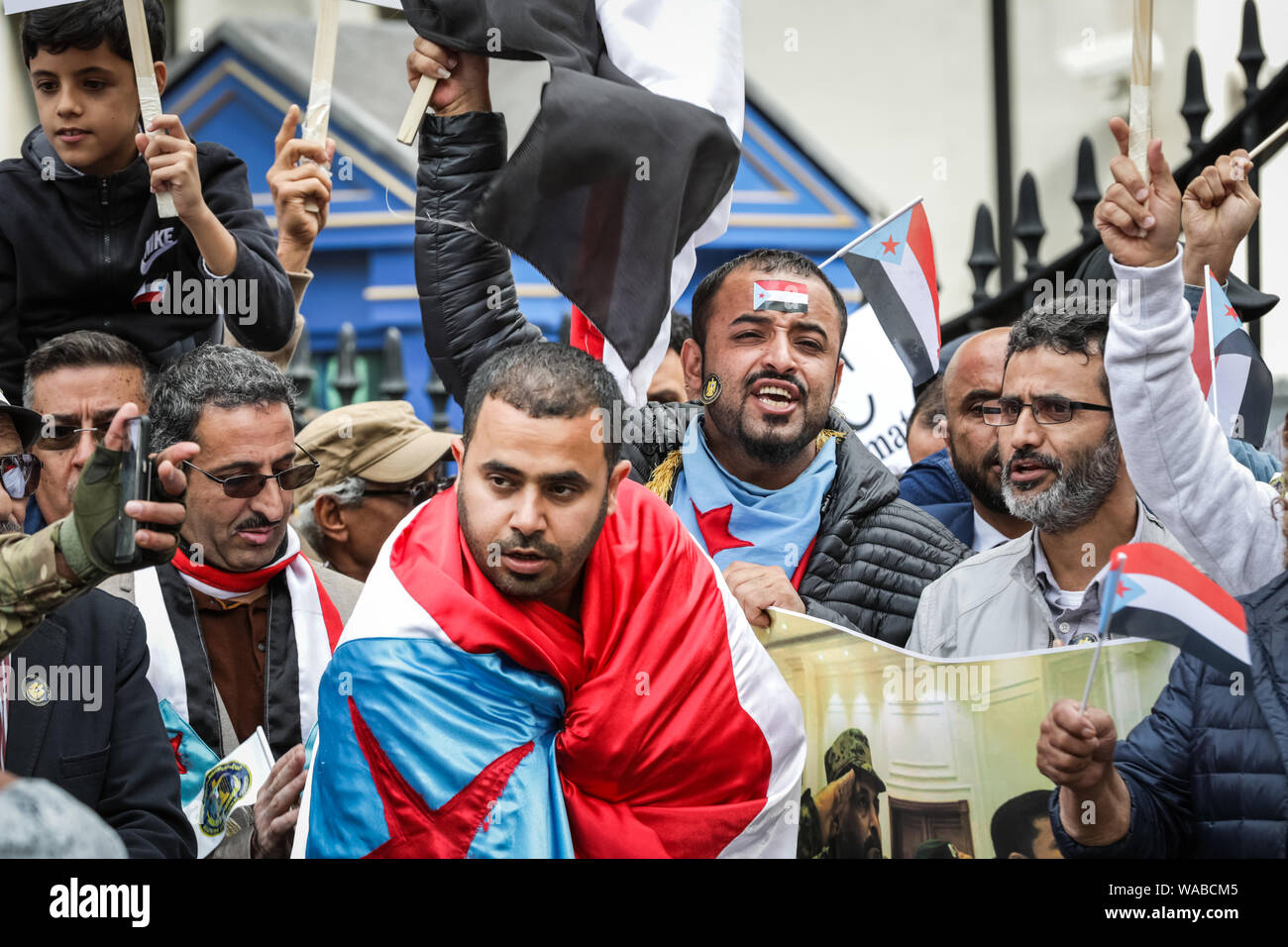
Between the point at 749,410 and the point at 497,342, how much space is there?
61 centimetres

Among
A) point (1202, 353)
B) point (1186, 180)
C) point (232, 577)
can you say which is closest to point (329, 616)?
point (232, 577)

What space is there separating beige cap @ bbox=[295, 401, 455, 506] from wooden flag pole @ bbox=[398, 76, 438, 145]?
52.1 inches

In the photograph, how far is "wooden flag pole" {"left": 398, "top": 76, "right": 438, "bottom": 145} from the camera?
11.9 ft

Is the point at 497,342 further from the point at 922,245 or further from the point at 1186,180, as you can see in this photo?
the point at 1186,180

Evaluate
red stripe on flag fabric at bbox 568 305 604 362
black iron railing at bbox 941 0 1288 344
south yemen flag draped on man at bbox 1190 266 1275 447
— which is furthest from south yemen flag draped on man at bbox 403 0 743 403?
black iron railing at bbox 941 0 1288 344

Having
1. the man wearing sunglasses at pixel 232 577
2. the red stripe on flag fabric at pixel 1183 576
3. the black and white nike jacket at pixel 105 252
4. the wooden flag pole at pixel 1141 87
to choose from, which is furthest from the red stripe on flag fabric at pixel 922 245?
the man wearing sunglasses at pixel 232 577

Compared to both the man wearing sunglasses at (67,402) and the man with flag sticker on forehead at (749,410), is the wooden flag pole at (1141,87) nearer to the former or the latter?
the man with flag sticker on forehead at (749,410)

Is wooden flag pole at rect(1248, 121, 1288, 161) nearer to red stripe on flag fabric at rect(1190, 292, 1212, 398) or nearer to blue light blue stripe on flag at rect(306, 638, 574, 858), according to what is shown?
red stripe on flag fabric at rect(1190, 292, 1212, 398)

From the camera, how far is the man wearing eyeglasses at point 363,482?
4.99m

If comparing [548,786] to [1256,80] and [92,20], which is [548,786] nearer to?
[92,20]

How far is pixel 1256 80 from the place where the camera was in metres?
5.39

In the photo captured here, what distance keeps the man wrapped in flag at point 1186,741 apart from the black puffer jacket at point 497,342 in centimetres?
72
